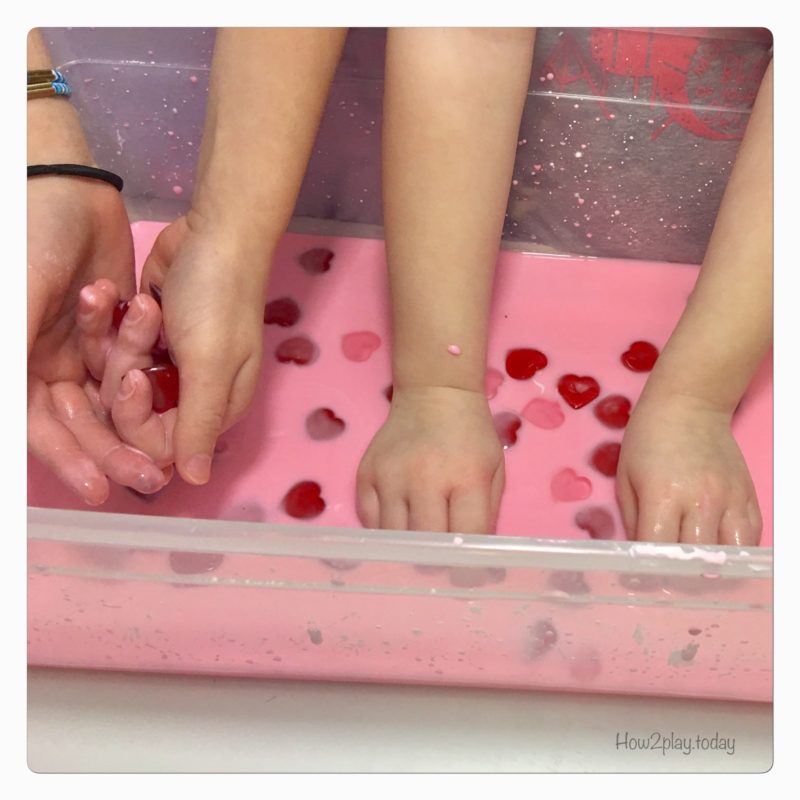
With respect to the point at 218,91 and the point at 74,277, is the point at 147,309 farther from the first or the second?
the point at 218,91

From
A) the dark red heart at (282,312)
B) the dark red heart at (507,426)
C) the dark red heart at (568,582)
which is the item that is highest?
the dark red heart at (282,312)

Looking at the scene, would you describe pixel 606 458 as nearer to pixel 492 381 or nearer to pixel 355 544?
pixel 492 381

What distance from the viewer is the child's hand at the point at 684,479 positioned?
643 mm

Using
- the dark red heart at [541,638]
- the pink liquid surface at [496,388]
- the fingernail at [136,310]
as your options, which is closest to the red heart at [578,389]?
the pink liquid surface at [496,388]

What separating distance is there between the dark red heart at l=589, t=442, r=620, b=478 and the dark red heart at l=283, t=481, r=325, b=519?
0.72 ft

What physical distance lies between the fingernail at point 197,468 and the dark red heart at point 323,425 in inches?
5.0

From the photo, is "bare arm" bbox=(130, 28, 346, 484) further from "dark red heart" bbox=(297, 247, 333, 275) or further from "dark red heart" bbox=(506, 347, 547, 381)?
"dark red heart" bbox=(506, 347, 547, 381)

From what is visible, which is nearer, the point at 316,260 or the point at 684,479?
the point at 684,479

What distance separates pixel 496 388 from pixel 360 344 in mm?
120

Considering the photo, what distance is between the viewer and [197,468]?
1.93 feet

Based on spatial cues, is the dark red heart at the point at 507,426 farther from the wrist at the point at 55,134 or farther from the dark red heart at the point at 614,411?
the wrist at the point at 55,134

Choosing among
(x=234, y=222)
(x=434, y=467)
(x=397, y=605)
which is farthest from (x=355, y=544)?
(x=234, y=222)

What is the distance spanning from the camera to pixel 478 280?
68cm

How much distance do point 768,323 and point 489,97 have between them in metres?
0.25
